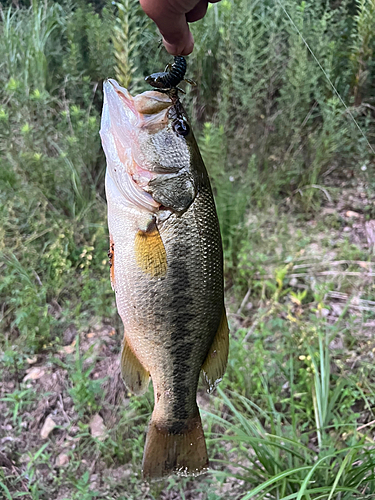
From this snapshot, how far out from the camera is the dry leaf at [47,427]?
2283 mm

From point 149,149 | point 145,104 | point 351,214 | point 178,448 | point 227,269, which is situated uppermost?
point 145,104

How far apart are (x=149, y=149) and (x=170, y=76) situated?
0.23 m

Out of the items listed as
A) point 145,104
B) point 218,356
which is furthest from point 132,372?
point 145,104

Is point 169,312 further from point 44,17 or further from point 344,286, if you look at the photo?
point 44,17

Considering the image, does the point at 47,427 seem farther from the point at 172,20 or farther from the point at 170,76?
the point at 172,20

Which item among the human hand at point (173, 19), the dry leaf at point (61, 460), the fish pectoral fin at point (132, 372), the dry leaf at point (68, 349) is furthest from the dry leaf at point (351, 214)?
the dry leaf at point (61, 460)

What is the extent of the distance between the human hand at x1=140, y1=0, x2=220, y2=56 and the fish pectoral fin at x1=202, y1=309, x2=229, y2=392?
920 mm

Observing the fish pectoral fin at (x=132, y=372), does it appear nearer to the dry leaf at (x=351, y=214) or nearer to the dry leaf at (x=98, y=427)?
the dry leaf at (x=98, y=427)

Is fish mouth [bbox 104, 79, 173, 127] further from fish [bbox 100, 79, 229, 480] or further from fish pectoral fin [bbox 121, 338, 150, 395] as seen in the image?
fish pectoral fin [bbox 121, 338, 150, 395]

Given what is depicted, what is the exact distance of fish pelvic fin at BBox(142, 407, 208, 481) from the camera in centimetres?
138

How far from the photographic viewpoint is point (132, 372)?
1389 mm

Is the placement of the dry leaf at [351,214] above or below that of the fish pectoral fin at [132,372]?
below

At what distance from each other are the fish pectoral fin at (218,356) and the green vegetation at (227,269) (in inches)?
17.6

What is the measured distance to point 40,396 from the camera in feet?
7.95
